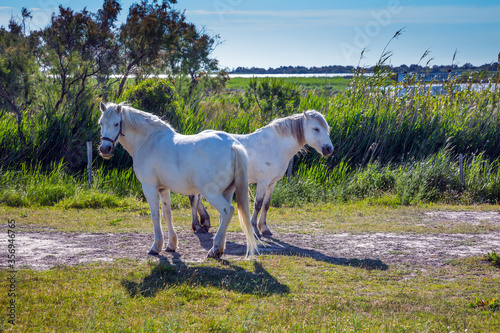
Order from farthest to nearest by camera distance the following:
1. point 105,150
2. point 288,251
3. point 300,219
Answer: point 300,219
point 288,251
point 105,150

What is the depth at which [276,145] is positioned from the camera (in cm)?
847

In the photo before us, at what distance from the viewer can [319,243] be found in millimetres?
7836

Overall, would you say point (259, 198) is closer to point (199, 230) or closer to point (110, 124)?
point (199, 230)

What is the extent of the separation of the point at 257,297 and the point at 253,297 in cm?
5

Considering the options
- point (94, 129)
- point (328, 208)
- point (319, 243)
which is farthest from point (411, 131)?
point (94, 129)

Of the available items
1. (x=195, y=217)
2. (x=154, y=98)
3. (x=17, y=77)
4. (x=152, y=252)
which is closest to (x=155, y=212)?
(x=152, y=252)

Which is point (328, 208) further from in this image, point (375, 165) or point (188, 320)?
point (188, 320)

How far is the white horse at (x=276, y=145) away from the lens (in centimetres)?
839

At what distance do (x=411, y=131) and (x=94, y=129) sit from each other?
9.00 metres

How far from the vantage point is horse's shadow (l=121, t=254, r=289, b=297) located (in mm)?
5332

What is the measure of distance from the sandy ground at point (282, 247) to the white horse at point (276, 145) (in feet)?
1.28

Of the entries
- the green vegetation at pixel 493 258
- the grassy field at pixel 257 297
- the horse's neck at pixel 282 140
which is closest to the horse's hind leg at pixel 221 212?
the grassy field at pixel 257 297

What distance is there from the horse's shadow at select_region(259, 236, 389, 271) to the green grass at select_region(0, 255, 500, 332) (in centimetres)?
22

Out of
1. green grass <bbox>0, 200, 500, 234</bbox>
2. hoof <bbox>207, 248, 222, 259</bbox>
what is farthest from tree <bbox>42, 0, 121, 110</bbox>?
hoof <bbox>207, 248, 222, 259</bbox>
